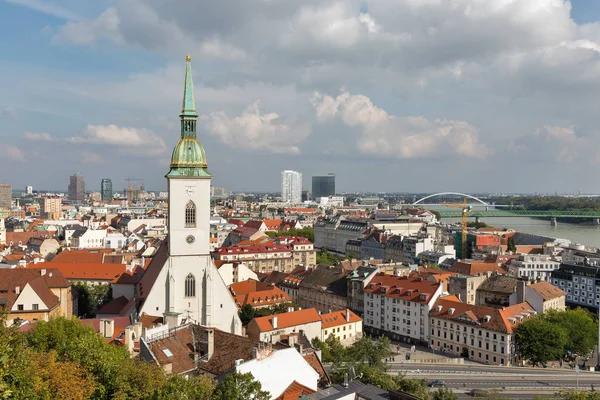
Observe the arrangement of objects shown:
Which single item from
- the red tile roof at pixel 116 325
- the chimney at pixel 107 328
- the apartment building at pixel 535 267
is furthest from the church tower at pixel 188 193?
the apartment building at pixel 535 267

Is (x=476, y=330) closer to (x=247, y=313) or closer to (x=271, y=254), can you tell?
(x=247, y=313)

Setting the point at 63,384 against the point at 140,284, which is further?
the point at 140,284

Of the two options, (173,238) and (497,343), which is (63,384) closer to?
(173,238)

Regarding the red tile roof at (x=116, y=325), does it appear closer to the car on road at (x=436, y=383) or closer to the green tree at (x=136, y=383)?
the green tree at (x=136, y=383)

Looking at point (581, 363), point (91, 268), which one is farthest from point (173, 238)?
point (581, 363)

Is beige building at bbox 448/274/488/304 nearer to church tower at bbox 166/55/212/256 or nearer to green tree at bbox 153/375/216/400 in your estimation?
church tower at bbox 166/55/212/256
